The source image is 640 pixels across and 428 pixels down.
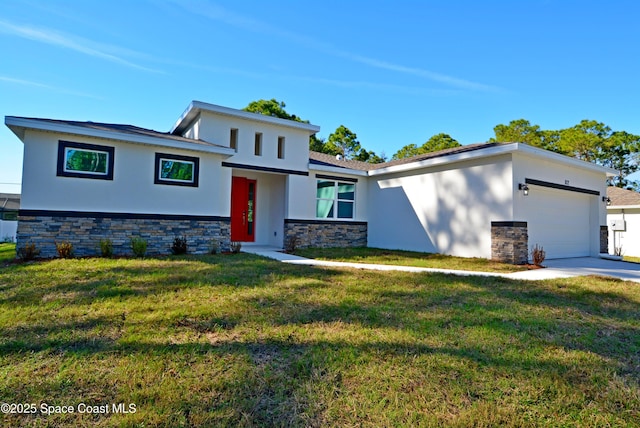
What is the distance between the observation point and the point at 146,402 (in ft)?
7.30

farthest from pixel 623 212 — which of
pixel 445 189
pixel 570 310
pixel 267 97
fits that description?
pixel 267 97

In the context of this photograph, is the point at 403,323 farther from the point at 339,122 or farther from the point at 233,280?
the point at 339,122

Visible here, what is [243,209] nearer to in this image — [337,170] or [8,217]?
[337,170]

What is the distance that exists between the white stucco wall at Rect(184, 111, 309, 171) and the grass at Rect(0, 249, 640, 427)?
6774 millimetres

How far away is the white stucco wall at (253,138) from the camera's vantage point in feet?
36.6

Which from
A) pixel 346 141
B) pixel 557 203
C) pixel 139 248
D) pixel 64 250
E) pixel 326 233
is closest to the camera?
pixel 64 250

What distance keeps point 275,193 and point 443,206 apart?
20.4 feet

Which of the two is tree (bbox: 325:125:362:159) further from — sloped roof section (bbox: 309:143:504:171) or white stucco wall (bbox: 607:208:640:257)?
white stucco wall (bbox: 607:208:640:257)

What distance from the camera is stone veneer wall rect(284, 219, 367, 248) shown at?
39.9 ft

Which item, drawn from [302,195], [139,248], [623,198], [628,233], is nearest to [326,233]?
[302,195]

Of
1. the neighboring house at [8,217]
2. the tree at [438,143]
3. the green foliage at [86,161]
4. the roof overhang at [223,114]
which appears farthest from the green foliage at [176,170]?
the tree at [438,143]

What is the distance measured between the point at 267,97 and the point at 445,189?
1650 cm

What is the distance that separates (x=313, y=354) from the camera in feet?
9.86

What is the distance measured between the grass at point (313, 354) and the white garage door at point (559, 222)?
17.4ft
